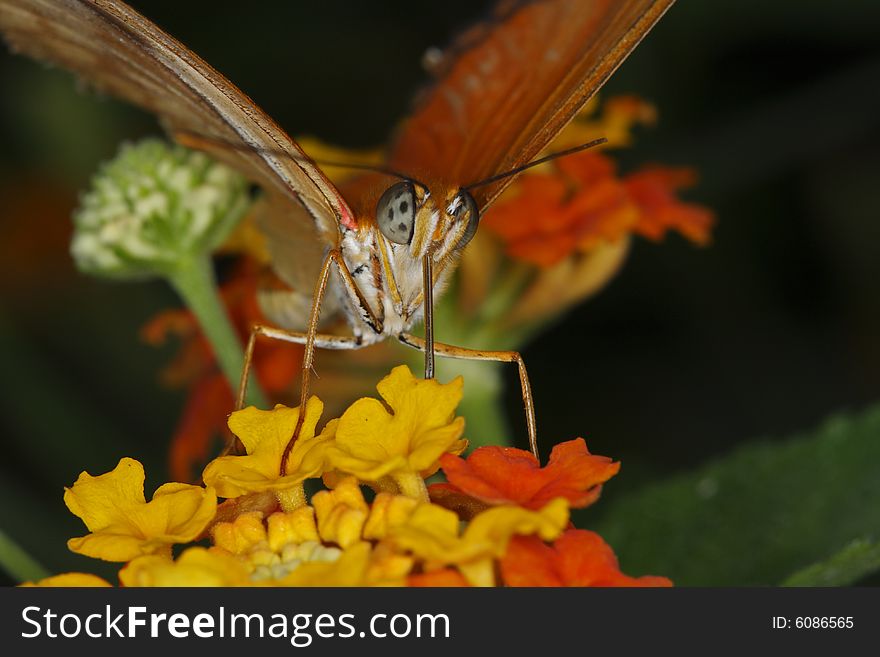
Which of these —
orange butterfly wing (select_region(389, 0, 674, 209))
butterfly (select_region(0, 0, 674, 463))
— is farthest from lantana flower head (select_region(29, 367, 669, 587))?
orange butterfly wing (select_region(389, 0, 674, 209))

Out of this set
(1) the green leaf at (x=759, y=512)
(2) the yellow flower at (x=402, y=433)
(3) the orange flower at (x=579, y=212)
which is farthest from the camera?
(3) the orange flower at (x=579, y=212)

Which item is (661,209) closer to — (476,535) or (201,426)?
(201,426)

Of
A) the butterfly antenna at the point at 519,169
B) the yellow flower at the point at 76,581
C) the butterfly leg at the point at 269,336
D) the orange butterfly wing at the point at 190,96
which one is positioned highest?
the orange butterfly wing at the point at 190,96

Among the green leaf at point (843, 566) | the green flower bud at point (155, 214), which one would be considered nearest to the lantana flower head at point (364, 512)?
the green leaf at point (843, 566)

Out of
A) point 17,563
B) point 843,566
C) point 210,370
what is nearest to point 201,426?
point 210,370

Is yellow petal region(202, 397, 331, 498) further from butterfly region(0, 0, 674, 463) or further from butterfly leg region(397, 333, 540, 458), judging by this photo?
butterfly leg region(397, 333, 540, 458)

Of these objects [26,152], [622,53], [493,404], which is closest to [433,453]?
[622,53]

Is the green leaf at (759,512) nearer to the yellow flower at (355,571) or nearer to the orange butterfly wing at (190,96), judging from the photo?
the orange butterfly wing at (190,96)
